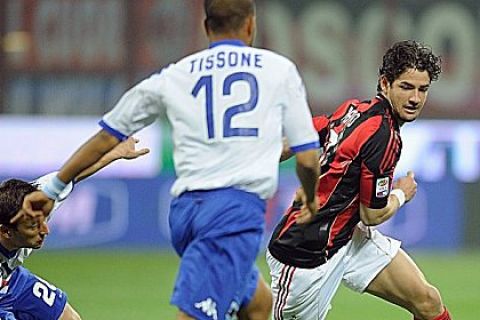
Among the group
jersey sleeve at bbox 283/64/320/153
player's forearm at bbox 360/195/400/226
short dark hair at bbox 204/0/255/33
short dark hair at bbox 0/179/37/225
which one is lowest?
player's forearm at bbox 360/195/400/226

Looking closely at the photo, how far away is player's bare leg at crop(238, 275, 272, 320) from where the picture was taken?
240 inches

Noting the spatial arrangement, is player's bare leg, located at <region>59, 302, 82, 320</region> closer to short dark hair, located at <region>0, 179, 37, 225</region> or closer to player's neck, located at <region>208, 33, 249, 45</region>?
short dark hair, located at <region>0, 179, 37, 225</region>

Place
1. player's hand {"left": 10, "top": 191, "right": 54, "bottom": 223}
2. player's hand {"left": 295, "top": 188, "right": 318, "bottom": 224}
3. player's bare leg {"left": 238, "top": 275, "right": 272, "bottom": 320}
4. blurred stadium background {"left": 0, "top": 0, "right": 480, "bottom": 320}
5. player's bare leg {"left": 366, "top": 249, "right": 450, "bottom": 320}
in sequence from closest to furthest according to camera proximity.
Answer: player's hand {"left": 295, "top": 188, "right": 318, "bottom": 224} < player's hand {"left": 10, "top": 191, "right": 54, "bottom": 223} < player's bare leg {"left": 238, "top": 275, "right": 272, "bottom": 320} < player's bare leg {"left": 366, "top": 249, "right": 450, "bottom": 320} < blurred stadium background {"left": 0, "top": 0, "right": 480, "bottom": 320}

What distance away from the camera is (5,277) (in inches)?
272

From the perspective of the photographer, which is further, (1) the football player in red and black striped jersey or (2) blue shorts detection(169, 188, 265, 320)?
(1) the football player in red and black striped jersey

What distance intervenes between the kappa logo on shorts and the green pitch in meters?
4.46

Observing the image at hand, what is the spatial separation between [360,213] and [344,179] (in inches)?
8.2

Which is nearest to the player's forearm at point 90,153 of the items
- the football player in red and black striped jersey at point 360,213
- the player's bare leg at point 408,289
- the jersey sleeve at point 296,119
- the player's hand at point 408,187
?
the jersey sleeve at point 296,119

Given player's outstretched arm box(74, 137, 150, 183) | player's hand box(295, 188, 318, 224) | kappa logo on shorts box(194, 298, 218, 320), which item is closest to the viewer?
kappa logo on shorts box(194, 298, 218, 320)

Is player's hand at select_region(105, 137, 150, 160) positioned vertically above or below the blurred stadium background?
above

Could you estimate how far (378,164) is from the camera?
674 centimetres

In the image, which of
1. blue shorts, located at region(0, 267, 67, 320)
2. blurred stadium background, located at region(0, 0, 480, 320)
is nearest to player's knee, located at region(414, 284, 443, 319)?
blue shorts, located at region(0, 267, 67, 320)

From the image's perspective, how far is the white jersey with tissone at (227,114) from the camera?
18.4 ft

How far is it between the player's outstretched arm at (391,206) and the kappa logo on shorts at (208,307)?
1.49 metres
